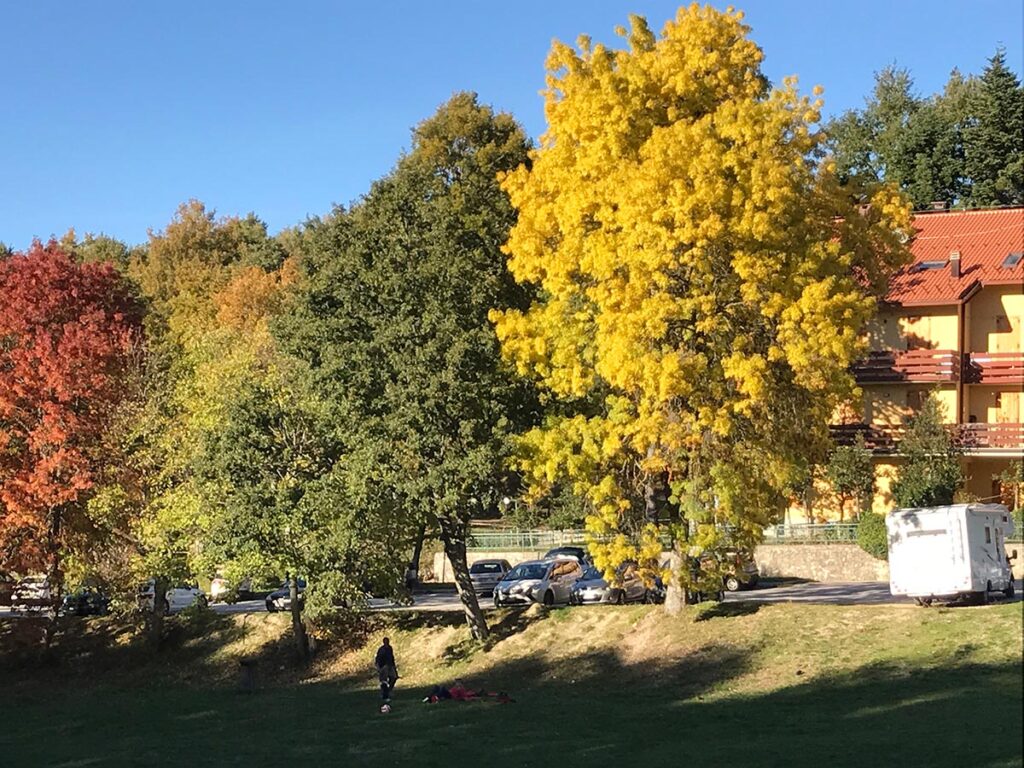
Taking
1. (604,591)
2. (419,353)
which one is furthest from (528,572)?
(419,353)

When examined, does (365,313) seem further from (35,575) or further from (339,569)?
(35,575)

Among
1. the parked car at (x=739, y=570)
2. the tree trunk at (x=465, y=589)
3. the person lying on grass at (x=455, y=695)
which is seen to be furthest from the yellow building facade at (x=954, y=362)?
the person lying on grass at (x=455, y=695)

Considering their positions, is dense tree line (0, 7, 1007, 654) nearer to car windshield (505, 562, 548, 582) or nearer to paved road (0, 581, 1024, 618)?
car windshield (505, 562, 548, 582)

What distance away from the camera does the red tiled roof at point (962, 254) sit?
173 feet

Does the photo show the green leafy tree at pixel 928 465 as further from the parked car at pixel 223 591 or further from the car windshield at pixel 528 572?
the parked car at pixel 223 591

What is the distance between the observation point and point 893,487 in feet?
164

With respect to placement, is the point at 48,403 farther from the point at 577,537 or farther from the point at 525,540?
the point at 577,537

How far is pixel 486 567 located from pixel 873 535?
15054mm

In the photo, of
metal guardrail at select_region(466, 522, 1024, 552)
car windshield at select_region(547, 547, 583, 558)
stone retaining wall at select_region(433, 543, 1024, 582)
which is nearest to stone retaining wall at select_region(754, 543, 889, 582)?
stone retaining wall at select_region(433, 543, 1024, 582)

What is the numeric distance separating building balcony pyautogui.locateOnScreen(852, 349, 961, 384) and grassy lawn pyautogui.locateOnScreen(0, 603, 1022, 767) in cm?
2202

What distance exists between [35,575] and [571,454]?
2152 centimetres

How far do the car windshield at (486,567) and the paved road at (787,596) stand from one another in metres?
1.37

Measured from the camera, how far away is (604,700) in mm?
30734

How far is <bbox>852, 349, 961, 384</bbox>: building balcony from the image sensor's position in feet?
173
